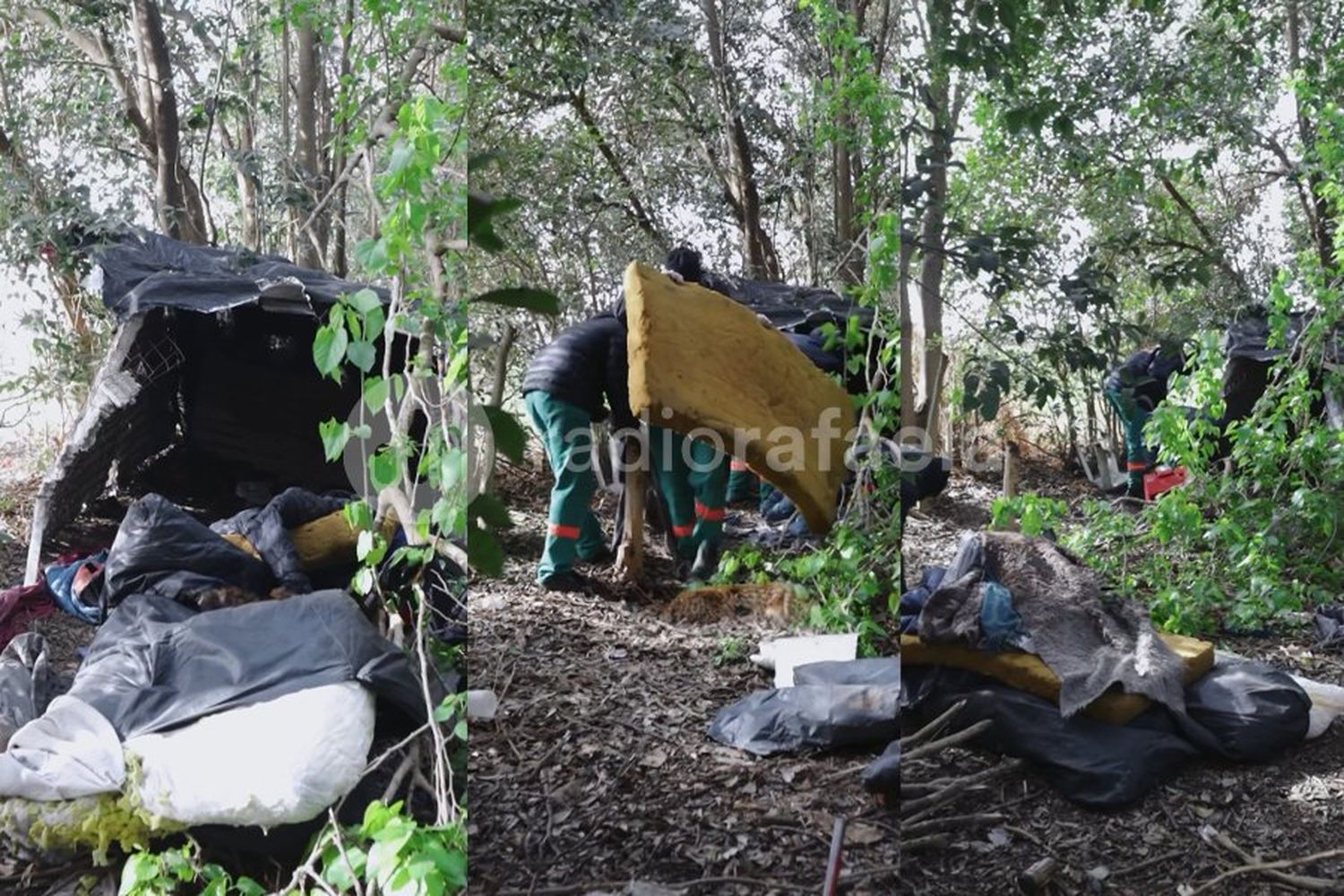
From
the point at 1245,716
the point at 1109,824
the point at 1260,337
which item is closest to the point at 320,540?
the point at 1109,824

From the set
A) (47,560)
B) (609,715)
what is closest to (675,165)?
(609,715)

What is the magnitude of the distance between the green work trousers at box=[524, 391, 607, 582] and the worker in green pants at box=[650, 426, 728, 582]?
9cm

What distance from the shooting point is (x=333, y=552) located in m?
2.18

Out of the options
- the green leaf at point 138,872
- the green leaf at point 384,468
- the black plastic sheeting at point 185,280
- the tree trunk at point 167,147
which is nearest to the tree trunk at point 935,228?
the green leaf at point 384,468

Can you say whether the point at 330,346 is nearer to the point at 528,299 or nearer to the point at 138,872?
the point at 528,299

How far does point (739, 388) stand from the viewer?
157 centimetres

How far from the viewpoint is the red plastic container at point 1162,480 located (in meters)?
3.10

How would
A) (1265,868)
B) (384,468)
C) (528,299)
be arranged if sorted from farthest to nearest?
(1265,868) → (384,468) → (528,299)

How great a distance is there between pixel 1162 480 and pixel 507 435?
2.13m

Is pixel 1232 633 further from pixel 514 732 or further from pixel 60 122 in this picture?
pixel 60 122

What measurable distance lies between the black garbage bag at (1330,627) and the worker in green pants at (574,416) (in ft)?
7.74

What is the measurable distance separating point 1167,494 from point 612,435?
2.02m

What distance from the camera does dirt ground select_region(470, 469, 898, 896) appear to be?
5.05 ft

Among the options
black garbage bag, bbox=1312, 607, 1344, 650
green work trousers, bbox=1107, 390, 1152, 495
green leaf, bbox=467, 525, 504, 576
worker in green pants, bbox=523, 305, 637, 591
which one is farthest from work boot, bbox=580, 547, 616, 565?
black garbage bag, bbox=1312, 607, 1344, 650
